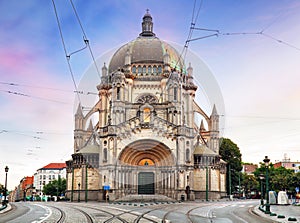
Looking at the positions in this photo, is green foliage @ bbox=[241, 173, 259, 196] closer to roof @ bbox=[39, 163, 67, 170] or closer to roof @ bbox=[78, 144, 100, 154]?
roof @ bbox=[78, 144, 100, 154]

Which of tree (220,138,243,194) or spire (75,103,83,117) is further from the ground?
spire (75,103,83,117)

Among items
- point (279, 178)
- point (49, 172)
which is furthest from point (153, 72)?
point (49, 172)

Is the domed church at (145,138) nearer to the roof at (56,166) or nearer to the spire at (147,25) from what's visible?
the spire at (147,25)

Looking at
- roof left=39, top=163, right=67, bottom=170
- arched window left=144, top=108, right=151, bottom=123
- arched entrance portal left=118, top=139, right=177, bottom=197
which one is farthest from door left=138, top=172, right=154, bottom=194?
roof left=39, top=163, right=67, bottom=170

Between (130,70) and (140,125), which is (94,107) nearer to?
(130,70)

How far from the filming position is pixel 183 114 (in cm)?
7481

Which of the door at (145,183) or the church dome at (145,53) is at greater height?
the church dome at (145,53)

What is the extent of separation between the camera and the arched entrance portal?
61562 millimetres

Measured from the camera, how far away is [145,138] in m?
61.4

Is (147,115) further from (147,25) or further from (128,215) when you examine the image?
(128,215)

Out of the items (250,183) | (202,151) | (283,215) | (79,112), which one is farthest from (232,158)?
(283,215)

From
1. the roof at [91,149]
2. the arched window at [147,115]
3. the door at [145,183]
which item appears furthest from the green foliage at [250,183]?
the roof at [91,149]

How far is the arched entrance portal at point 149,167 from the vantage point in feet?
202

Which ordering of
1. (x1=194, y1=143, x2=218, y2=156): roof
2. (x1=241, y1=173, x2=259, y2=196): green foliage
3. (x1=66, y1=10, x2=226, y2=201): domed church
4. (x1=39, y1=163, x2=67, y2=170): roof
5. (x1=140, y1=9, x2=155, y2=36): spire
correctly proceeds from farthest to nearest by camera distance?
(x1=39, y1=163, x2=67, y2=170): roof
(x1=241, y1=173, x2=259, y2=196): green foliage
(x1=140, y1=9, x2=155, y2=36): spire
(x1=194, y1=143, x2=218, y2=156): roof
(x1=66, y1=10, x2=226, y2=201): domed church
